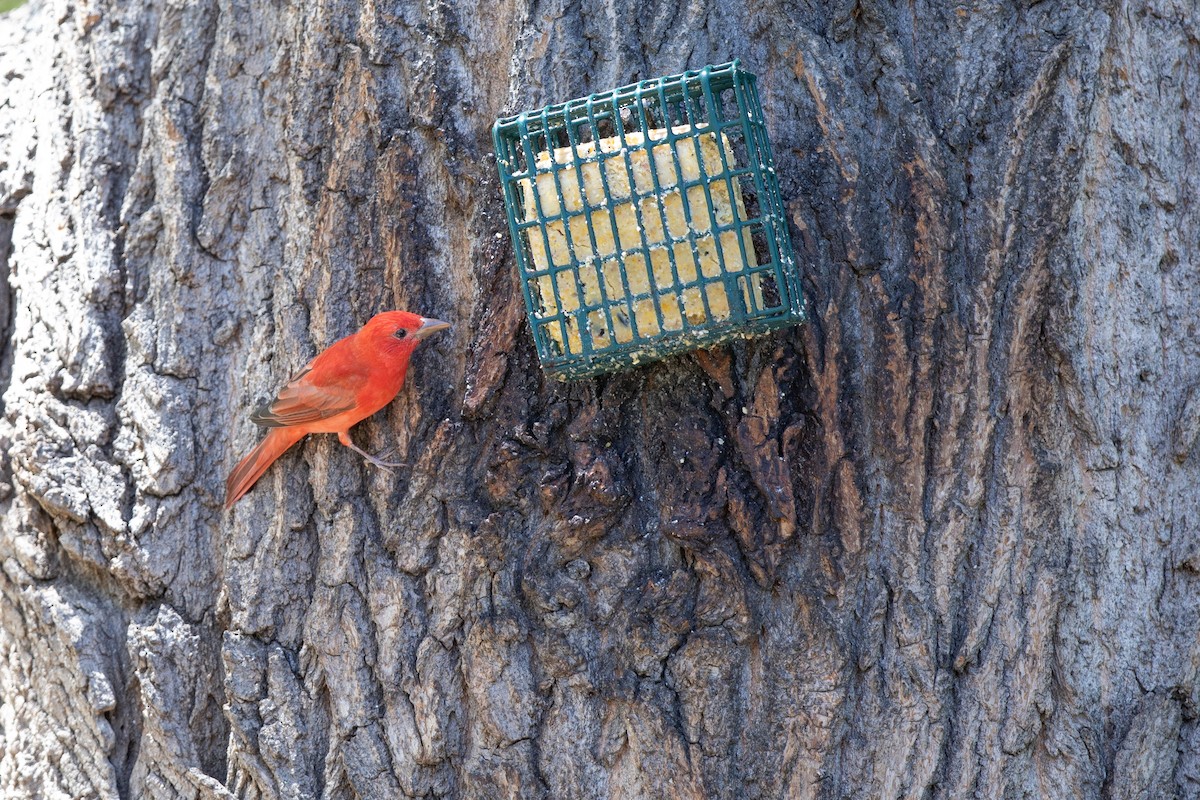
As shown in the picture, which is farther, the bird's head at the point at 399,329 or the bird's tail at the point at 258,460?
the bird's tail at the point at 258,460

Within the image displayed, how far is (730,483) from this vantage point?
3137 mm

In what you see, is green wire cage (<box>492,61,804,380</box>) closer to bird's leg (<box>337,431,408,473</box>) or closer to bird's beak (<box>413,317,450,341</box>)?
bird's beak (<box>413,317,450,341</box>)

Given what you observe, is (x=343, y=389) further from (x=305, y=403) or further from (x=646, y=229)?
(x=646, y=229)

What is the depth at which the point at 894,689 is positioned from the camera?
122 inches

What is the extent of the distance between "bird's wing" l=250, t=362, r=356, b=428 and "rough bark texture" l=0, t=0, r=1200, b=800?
0.53 ft

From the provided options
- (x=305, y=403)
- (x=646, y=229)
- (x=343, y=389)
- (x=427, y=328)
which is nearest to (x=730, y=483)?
(x=646, y=229)

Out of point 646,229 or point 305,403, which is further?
point 305,403

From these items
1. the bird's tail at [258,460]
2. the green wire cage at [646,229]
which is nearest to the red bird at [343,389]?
the bird's tail at [258,460]

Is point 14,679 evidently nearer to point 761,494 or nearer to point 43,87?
point 43,87

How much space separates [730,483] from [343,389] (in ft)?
3.69

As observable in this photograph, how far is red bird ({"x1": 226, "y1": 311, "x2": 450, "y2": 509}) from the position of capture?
3254mm

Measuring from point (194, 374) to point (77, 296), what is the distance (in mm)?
536

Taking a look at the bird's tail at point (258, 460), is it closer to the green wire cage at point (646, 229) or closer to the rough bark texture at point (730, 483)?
the rough bark texture at point (730, 483)

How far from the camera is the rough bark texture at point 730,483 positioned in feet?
10.2
